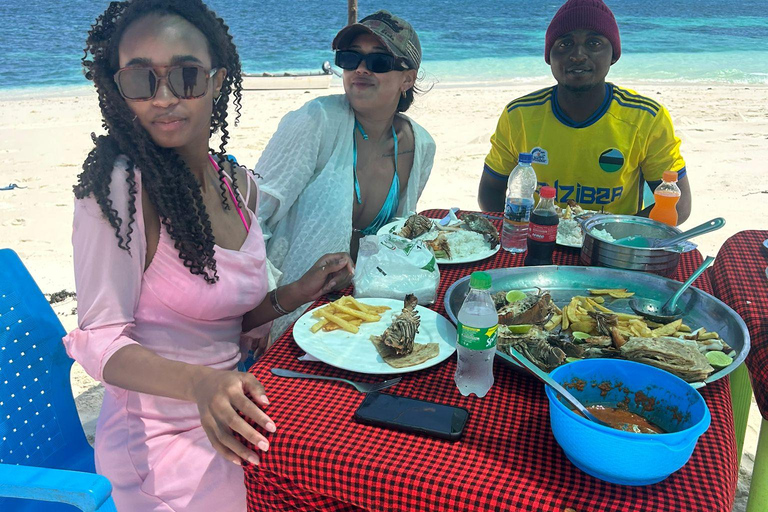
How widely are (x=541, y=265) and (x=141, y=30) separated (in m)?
1.64

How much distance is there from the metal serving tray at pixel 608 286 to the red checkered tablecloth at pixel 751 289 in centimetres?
15

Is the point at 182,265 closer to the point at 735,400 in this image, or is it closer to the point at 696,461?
the point at 696,461

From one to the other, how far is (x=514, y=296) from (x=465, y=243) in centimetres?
68

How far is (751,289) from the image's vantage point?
2137 mm

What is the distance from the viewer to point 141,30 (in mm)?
1873

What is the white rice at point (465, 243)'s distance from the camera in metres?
2.47

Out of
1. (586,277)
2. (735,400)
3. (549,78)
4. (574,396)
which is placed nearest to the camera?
(574,396)

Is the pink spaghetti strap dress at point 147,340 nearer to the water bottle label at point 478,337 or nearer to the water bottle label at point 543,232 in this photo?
the water bottle label at point 478,337

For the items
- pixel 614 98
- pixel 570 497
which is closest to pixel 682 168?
pixel 614 98

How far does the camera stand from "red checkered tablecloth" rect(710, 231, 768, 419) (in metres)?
1.73

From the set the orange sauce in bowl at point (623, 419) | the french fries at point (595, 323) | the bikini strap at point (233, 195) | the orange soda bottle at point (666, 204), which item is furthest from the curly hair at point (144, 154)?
the orange soda bottle at point (666, 204)

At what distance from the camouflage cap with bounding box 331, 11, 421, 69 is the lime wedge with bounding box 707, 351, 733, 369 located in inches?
80.4

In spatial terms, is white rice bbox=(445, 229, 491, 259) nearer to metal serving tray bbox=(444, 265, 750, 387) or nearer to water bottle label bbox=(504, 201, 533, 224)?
water bottle label bbox=(504, 201, 533, 224)

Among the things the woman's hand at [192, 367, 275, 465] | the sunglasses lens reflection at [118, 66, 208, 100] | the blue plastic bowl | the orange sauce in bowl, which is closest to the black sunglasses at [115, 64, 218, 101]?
the sunglasses lens reflection at [118, 66, 208, 100]
